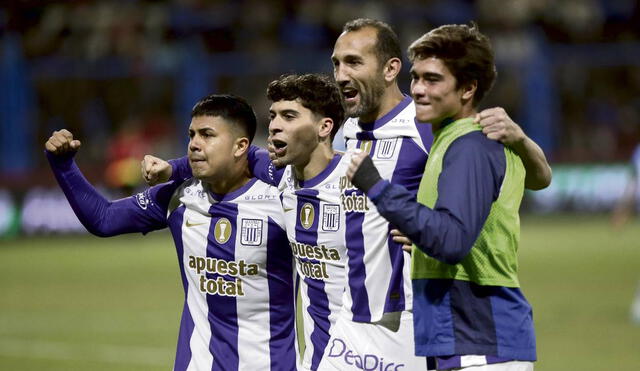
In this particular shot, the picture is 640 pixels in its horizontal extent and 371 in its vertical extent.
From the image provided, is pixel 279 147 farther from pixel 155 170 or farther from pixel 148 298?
pixel 148 298

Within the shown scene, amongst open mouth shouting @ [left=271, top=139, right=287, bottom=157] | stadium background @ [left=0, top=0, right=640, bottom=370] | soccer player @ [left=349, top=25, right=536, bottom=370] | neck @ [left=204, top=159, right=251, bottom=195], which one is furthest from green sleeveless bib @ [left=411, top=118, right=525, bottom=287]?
stadium background @ [left=0, top=0, right=640, bottom=370]

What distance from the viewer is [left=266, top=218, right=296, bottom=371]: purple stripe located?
599 centimetres

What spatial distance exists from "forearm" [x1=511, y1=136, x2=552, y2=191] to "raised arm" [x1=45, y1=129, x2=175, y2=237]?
2071 millimetres

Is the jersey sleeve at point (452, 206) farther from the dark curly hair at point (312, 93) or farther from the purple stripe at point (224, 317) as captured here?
Answer: the purple stripe at point (224, 317)

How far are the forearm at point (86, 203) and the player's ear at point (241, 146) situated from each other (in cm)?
69

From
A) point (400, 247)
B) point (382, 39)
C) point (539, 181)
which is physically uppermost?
point (382, 39)

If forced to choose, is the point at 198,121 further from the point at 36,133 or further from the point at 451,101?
the point at 36,133

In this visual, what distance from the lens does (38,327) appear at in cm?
1322

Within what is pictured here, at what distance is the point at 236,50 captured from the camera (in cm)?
2398

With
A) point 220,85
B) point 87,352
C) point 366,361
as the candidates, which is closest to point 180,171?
point 366,361

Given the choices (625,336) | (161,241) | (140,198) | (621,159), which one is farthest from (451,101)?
(621,159)

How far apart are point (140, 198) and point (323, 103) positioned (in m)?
1.16

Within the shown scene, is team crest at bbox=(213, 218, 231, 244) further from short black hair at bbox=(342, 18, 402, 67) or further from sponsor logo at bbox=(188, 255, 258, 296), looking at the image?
short black hair at bbox=(342, 18, 402, 67)

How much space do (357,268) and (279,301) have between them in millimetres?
596
